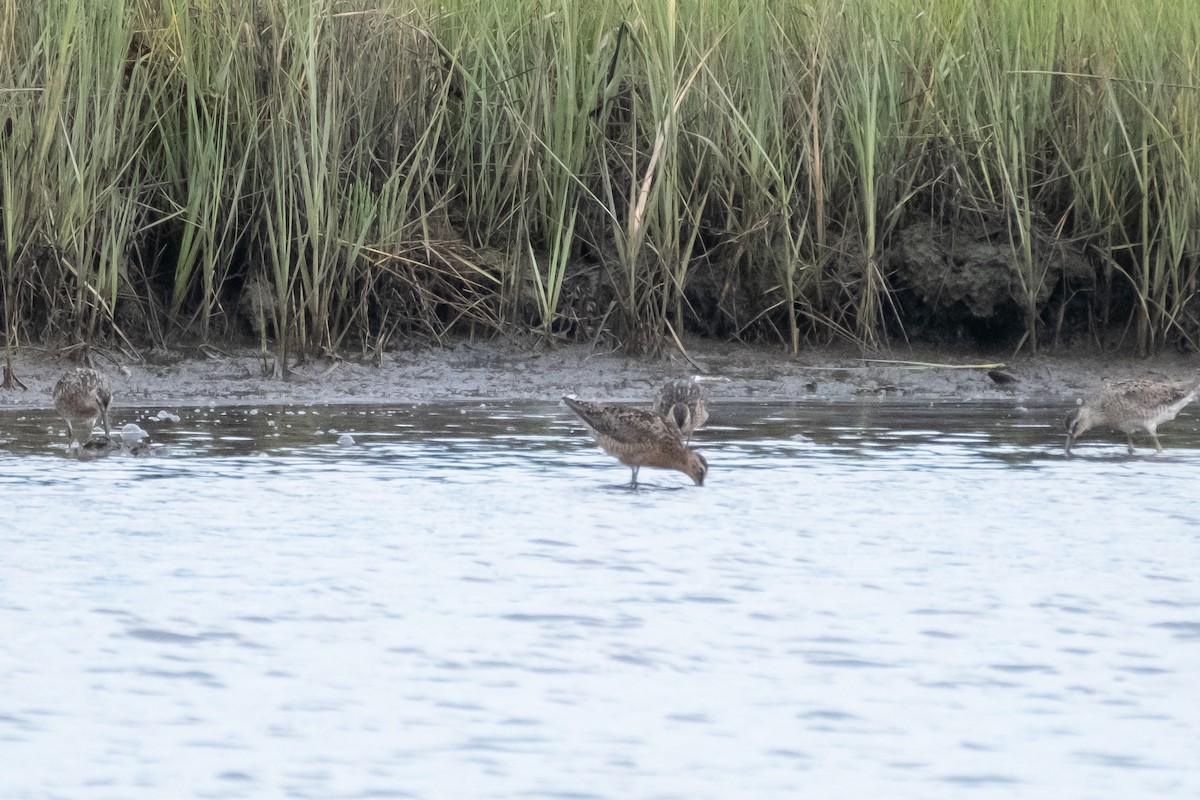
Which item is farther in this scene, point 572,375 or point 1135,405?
point 572,375

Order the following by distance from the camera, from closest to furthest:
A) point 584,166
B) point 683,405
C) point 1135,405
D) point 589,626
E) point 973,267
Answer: point 589,626 < point 683,405 < point 1135,405 < point 584,166 < point 973,267

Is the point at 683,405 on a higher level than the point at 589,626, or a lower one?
higher

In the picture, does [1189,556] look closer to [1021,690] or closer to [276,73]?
[1021,690]

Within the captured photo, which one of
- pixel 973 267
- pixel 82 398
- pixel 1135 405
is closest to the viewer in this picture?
pixel 82 398

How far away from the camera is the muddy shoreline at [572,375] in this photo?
34.4ft

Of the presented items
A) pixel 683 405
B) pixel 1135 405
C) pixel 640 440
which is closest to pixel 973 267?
pixel 1135 405

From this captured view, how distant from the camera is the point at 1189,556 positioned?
6.02 metres

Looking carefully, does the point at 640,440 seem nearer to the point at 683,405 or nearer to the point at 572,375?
A: the point at 683,405

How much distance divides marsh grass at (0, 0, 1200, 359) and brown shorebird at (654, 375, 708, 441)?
5.29 feet

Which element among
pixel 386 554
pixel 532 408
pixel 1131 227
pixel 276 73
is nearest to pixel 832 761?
pixel 386 554

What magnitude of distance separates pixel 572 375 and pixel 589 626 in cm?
611

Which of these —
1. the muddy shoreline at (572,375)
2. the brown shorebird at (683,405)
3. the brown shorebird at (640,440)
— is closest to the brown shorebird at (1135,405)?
the muddy shoreline at (572,375)

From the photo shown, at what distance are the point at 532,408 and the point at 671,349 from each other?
1234 millimetres

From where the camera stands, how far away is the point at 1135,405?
9391mm
